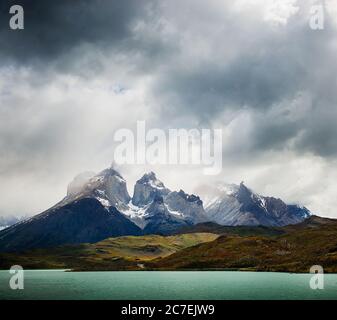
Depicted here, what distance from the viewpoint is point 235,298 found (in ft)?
424
